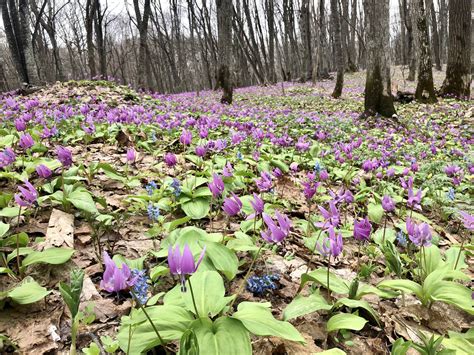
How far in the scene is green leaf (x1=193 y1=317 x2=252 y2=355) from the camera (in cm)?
125

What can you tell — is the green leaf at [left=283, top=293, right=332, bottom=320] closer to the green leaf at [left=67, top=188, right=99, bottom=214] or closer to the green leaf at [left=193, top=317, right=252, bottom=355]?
the green leaf at [left=193, top=317, right=252, bottom=355]

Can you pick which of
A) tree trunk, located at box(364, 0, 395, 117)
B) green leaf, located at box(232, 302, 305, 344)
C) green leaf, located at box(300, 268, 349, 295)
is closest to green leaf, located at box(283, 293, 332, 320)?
green leaf, located at box(300, 268, 349, 295)

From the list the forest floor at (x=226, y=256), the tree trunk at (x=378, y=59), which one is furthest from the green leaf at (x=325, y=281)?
the tree trunk at (x=378, y=59)

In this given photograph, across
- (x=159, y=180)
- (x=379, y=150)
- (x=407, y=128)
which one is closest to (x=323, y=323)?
(x=159, y=180)

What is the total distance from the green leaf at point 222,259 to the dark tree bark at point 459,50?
13.9 m

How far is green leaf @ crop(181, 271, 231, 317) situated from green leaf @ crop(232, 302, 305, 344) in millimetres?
98

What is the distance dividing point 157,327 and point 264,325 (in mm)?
429

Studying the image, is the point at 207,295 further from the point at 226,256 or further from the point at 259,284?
the point at 259,284

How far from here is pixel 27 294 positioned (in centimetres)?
169

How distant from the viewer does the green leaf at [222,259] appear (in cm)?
195

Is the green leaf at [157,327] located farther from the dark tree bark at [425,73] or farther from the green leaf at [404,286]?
the dark tree bark at [425,73]

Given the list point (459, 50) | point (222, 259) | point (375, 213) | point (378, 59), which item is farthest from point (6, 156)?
point (459, 50)

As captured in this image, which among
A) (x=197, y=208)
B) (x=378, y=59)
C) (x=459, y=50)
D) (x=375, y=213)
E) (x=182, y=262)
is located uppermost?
(x=459, y=50)

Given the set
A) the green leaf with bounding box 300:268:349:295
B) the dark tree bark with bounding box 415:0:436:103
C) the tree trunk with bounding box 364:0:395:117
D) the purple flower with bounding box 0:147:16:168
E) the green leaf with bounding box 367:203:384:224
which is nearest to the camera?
the green leaf with bounding box 300:268:349:295
